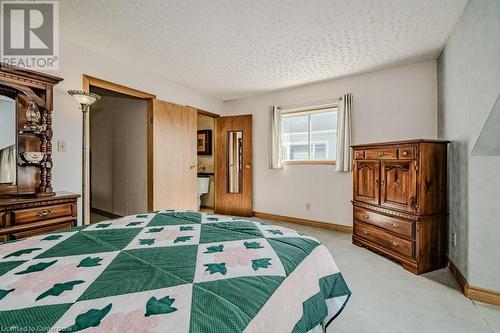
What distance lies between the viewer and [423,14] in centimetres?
212

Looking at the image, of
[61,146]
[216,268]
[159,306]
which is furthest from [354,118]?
[61,146]

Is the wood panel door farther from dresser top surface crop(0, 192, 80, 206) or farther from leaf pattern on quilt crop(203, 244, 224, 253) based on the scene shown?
leaf pattern on quilt crop(203, 244, 224, 253)

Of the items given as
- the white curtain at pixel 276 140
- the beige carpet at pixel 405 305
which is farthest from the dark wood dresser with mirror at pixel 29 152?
the white curtain at pixel 276 140

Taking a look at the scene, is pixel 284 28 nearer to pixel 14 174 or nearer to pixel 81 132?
pixel 81 132

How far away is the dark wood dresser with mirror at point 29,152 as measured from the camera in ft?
6.51

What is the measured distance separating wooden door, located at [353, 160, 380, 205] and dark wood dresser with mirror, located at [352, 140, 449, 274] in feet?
0.04

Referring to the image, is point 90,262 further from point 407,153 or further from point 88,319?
point 407,153

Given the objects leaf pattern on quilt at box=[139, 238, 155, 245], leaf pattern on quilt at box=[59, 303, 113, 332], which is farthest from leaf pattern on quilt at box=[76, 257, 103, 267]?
leaf pattern on quilt at box=[59, 303, 113, 332]

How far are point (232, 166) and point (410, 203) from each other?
10.7 feet

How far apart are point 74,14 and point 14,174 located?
157cm

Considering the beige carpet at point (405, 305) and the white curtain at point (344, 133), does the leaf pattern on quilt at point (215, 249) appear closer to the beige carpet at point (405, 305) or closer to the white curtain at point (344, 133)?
the beige carpet at point (405, 305)

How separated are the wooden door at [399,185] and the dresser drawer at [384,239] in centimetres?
34

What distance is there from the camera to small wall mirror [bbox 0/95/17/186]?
2.06 meters

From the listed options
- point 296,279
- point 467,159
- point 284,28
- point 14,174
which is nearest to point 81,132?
point 14,174
